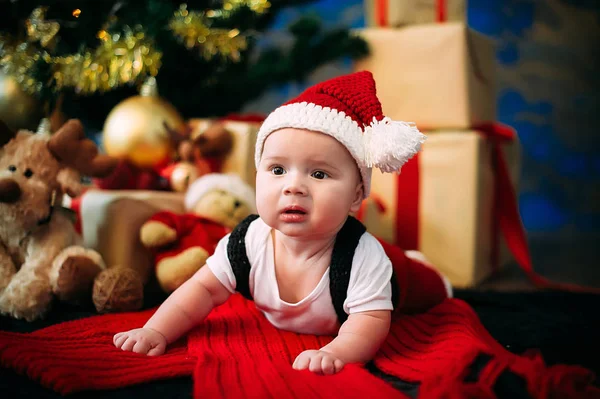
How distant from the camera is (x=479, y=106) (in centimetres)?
156

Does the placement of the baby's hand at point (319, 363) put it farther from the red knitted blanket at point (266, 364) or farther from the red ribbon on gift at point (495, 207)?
the red ribbon on gift at point (495, 207)

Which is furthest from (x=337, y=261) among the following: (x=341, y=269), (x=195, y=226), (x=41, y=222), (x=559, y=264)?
(x=559, y=264)

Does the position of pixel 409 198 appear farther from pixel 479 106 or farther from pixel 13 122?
pixel 13 122

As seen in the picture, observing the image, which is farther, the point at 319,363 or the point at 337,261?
the point at 337,261

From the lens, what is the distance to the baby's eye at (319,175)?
77 cm

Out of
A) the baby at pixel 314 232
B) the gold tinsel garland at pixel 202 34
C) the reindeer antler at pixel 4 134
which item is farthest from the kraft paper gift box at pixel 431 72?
the reindeer antler at pixel 4 134

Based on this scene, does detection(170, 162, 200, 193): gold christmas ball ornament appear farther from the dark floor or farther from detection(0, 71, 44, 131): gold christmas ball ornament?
the dark floor

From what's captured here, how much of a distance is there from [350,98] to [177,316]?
42 cm

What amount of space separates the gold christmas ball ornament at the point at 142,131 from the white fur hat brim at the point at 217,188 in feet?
0.60

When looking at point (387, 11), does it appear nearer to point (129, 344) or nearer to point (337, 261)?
point (337, 261)

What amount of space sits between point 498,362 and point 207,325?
461mm

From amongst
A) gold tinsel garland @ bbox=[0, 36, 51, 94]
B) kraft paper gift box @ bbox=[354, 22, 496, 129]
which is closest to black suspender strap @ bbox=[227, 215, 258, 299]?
gold tinsel garland @ bbox=[0, 36, 51, 94]

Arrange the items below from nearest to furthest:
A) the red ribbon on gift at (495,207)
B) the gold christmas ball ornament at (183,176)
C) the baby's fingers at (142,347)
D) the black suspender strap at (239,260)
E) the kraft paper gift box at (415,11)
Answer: the baby's fingers at (142,347)
the black suspender strap at (239,260)
the gold christmas ball ornament at (183,176)
the red ribbon on gift at (495,207)
the kraft paper gift box at (415,11)

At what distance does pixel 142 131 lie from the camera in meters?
1.37
